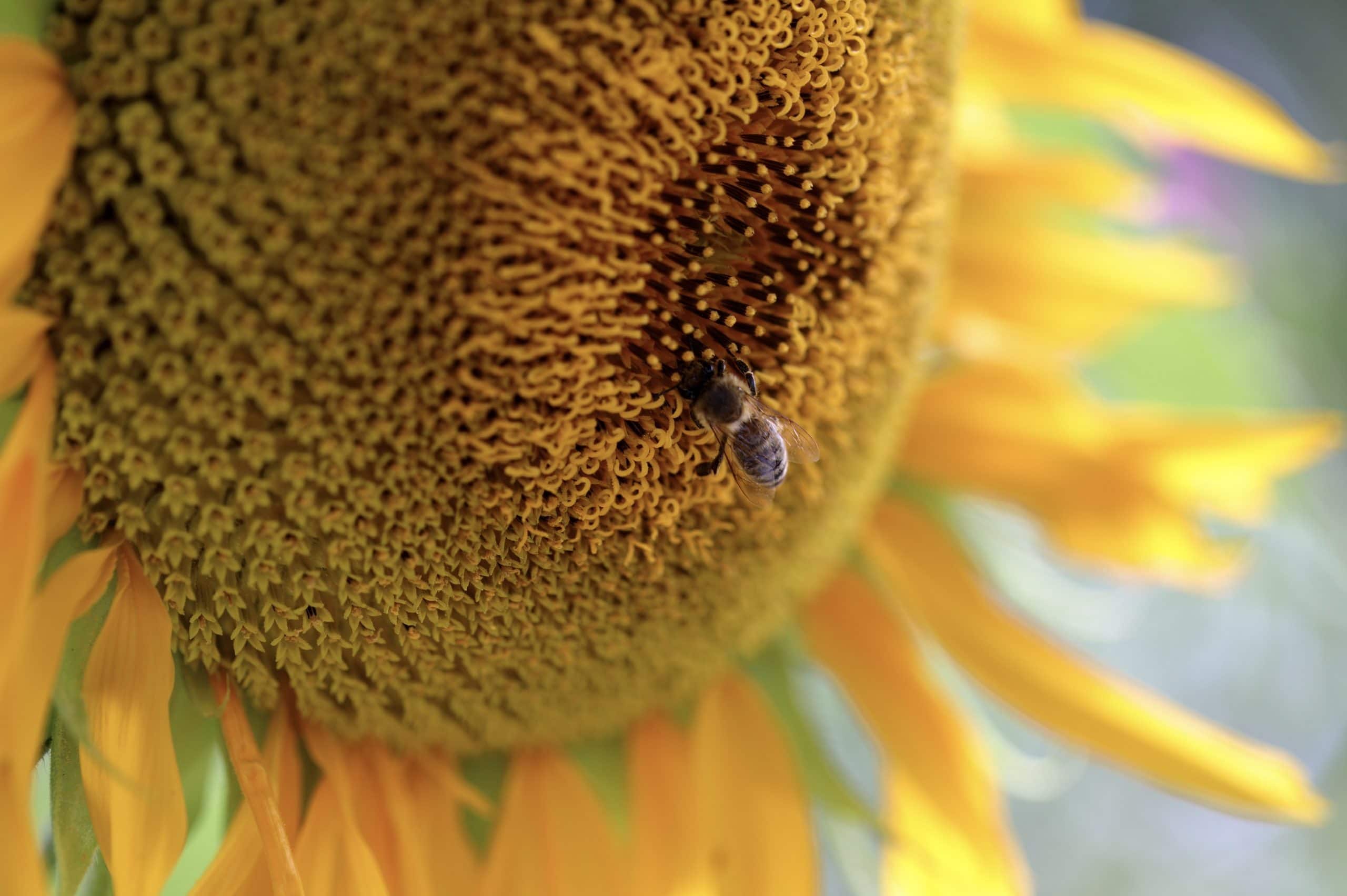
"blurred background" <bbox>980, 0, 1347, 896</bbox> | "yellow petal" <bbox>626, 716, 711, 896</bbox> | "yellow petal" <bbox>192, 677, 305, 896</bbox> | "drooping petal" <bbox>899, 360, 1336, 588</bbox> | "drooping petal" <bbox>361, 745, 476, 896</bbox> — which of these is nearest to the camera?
"yellow petal" <bbox>192, 677, 305, 896</bbox>

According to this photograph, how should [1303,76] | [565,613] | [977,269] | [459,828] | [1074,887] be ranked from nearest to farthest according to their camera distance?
[565,613] → [459,828] → [977,269] → [1074,887] → [1303,76]

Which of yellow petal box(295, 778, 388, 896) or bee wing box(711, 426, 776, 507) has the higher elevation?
bee wing box(711, 426, 776, 507)

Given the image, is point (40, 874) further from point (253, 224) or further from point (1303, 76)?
point (1303, 76)

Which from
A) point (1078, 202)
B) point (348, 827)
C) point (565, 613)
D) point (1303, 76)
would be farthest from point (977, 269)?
point (1303, 76)

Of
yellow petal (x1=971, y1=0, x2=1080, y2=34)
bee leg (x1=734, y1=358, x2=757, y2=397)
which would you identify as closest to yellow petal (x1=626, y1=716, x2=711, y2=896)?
bee leg (x1=734, y1=358, x2=757, y2=397)

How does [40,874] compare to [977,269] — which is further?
[977,269]

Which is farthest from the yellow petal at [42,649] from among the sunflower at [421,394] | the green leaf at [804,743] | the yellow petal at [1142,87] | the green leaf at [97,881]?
the yellow petal at [1142,87]

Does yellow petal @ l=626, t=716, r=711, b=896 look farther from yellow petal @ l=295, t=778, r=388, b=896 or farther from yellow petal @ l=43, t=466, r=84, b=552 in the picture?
yellow petal @ l=43, t=466, r=84, b=552
